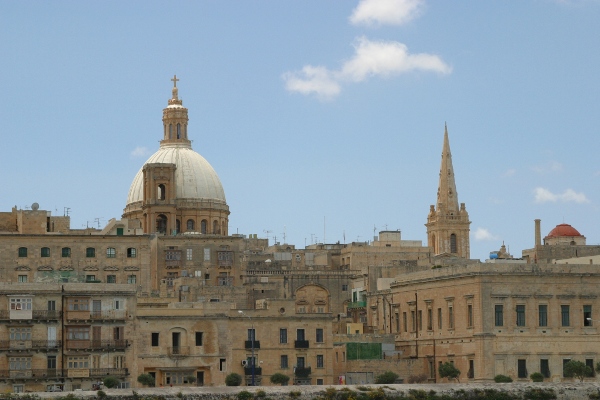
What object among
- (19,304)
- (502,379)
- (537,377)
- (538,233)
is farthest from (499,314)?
(538,233)

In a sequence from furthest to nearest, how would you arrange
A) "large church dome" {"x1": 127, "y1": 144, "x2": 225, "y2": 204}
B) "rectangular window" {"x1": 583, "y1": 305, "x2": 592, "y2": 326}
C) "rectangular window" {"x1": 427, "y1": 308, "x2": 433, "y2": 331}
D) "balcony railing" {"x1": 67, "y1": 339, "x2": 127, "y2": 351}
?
"large church dome" {"x1": 127, "y1": 144, "x2": 225, "y2": 204}
"rectangular window" {"x1": 427, "y1": 308, "x2": 433, "y2": 331}
"rectangular window" {"x1": 583, "y1": 305, "x2": 592, "y2": 326}
"balcony railing" {"x1": 67, "y1": 339, "x2": 127, "y2": 351}

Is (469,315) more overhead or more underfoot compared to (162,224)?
more underfoot

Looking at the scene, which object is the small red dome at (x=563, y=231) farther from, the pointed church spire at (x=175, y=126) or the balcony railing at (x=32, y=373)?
the balcony railing at (x=32, y=373)

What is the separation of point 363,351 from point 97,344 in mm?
18574

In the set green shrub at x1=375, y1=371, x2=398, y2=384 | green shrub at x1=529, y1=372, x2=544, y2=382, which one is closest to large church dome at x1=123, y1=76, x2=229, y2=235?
green shrub at x1=375, y1=371, x2=398, y2=384

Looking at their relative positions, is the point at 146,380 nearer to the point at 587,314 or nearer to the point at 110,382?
the point at 110,382

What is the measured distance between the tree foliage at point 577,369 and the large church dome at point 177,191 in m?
38.8

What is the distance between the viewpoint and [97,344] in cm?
8488

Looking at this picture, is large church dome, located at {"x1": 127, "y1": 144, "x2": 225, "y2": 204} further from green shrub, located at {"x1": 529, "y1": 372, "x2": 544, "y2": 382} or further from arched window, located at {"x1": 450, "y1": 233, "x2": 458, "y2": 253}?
green shrub, located at {"x1": 529, "y1": 372, "x2": 544, "y2": 382}

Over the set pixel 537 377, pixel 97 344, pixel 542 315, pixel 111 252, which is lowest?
pixel 537 377

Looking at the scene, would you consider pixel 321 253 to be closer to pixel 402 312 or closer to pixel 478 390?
pixel 402 312

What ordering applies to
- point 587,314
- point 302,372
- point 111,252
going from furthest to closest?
point 111,252, point 587,314, point 302,372

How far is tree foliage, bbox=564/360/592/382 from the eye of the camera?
298 ft

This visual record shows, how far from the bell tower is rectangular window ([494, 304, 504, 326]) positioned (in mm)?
63226
